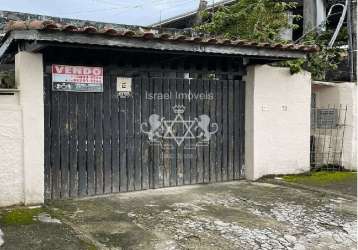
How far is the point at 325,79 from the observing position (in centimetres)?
1080

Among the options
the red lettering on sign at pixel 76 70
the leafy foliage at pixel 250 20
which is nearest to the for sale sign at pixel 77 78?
the red lettering on sign at pixel 76 70

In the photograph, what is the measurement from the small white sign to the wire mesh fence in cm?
467

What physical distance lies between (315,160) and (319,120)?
894 millimetres

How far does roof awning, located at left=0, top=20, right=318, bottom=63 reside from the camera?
5711 millimetres

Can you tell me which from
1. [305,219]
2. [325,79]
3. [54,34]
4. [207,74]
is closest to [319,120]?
[325,79]

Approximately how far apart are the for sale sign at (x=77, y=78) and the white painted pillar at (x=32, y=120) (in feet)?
0.91

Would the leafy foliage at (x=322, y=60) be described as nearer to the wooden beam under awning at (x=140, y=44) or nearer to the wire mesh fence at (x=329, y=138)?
the wire mesh fence at (x=329, y=138)

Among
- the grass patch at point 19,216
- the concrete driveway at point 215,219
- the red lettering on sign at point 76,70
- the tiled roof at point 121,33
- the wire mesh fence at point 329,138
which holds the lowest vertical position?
the concrete driveway at point 215,219

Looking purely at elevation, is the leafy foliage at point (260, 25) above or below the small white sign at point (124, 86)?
above

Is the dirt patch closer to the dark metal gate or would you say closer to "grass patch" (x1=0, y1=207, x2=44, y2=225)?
the dark metal gate

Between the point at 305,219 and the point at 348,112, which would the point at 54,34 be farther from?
the point at 348,112

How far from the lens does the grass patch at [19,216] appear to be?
5.44 meters

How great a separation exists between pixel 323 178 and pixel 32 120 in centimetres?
558

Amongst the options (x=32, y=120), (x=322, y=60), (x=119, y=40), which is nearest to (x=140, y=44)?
(x=119, y=40)
